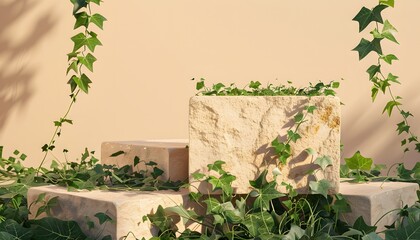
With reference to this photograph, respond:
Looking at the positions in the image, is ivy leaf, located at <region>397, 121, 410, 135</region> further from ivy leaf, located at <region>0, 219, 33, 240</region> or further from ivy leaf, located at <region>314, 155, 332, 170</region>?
ivy leaf, located at <region>0, 219, 33, 240</region>

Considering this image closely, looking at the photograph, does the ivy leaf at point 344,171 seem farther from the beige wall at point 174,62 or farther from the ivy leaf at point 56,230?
the ivy leaf at point 56,230

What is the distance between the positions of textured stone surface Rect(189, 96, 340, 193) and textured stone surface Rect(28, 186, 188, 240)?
12cm

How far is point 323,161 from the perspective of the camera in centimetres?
223

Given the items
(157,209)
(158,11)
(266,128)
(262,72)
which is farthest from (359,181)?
(158,11)

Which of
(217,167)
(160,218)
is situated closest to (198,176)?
(217,167)

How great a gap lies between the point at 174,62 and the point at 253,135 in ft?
3.99

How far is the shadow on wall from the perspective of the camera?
11.5 feet

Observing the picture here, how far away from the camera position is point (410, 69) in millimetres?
3312

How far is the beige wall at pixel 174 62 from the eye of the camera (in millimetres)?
3334

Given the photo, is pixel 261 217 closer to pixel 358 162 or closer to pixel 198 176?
pixel 198 176

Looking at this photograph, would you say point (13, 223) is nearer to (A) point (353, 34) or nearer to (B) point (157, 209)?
(B) point (157, 209)

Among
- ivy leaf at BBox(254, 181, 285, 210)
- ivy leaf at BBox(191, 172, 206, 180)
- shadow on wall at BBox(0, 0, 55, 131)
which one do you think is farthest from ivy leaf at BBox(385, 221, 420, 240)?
shadow on wall at BBox(0, 0, 55, 131)

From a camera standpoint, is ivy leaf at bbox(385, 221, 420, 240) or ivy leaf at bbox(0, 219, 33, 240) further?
ivy leaf at bbox(0, 219, 33, 240)

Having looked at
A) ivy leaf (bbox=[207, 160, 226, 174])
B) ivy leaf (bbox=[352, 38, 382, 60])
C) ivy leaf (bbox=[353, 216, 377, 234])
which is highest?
ivy leaf (bbox=[352, 38, 382, 60])
